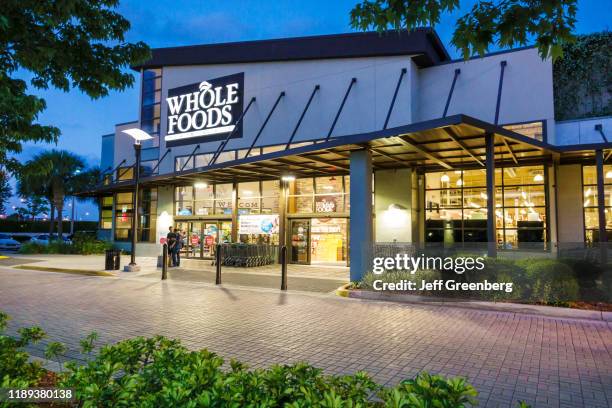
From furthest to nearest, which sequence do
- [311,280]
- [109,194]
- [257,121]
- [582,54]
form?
1. [109,194]
2. [257,121]
3. [582,54]
4. [311,280]

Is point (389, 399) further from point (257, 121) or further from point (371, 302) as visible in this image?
point (257, 121)

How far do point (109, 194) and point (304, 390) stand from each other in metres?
31.2

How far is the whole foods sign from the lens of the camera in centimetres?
2362

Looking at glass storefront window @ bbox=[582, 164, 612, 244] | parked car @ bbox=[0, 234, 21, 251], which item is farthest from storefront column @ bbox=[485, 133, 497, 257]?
parked car @ bbox=[0, 234, 21, 251]

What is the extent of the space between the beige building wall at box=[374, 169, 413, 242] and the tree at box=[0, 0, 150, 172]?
12923 millimetres

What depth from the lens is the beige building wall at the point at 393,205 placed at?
58.3ft

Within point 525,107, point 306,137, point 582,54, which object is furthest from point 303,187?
point 582,54

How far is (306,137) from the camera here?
2083 centimetres

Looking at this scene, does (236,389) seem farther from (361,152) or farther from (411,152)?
(411,152)

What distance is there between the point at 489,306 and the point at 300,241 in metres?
11.8

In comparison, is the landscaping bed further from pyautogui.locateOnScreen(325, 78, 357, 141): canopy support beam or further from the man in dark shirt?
the man in dark shirt

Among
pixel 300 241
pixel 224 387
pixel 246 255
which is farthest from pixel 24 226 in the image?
pixel 224 387

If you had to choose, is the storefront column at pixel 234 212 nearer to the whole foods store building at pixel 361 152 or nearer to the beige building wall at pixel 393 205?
the whole foods store building at pixel 361 152

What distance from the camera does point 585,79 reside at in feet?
63.1
